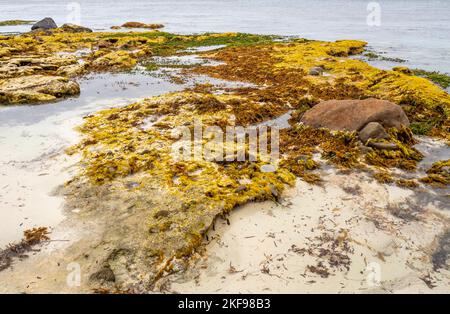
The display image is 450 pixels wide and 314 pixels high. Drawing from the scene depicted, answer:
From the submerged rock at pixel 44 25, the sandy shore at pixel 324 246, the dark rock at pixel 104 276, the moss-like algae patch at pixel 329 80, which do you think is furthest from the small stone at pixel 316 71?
the submerged rock at pixel 44 25

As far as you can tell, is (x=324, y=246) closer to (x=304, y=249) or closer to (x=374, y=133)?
(x=304, y=249)

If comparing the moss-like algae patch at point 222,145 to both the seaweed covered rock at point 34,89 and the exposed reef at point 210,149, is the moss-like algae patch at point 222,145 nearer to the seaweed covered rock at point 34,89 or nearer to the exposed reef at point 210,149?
the exposed reef at point 210,149

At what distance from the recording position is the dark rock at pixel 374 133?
1248 cm

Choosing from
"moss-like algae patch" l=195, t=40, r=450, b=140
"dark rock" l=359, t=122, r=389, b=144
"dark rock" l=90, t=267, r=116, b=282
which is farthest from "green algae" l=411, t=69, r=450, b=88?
"dark rock" l=90, t=267, r=116, b=282

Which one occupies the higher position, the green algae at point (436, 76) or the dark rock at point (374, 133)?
the green algae at point (436, 76)

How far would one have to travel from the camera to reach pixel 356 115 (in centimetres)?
1355

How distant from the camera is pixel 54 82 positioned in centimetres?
2039

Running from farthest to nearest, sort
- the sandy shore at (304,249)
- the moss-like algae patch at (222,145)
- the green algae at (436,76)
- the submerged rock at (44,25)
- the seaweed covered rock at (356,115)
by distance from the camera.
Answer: the submerged rock at (44,25), the green algae at (436,76), the seaweed covered rock at (356,115), the moss-like algae patch at (222,145), the sandy shore at (304,249)

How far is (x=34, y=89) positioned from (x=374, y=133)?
1852 cm

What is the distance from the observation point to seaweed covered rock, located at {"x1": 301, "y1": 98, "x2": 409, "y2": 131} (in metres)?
13.2

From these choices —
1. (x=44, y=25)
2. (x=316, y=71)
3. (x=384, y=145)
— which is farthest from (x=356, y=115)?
(x=44, y=25)

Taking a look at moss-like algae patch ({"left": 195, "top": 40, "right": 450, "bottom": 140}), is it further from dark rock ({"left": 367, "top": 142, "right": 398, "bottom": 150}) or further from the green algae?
dark rock ({"left": 367, "top": 142, "right": 398, "bottom": 150})

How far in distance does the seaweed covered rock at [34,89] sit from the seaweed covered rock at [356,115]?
46.7ft
